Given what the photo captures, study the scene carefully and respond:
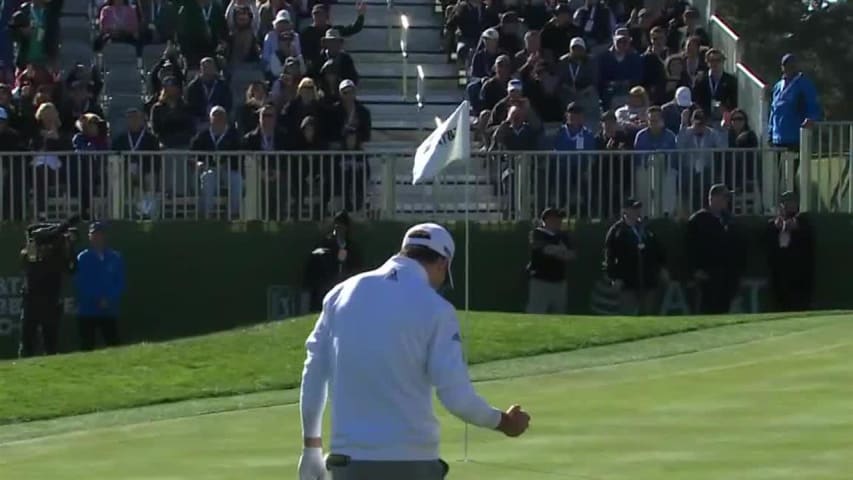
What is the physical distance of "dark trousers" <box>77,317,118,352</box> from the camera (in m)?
24.7

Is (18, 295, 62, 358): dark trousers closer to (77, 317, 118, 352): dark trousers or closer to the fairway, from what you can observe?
(77, 317, 118, 352): dark trousers

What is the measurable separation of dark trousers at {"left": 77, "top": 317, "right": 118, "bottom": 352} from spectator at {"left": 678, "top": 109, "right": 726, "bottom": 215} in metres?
6.92

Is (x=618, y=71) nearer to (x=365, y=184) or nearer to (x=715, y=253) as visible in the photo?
(x=715, y=253)

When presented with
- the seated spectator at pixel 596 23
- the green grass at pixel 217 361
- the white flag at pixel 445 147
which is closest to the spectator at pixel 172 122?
the green grass at pixel 217 361

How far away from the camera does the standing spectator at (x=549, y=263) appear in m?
Result: 24.4

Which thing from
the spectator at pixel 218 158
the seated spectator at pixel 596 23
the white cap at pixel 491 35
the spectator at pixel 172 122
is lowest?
the spectator at pixel 218 158

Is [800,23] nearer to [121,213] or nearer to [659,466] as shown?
[121,213]

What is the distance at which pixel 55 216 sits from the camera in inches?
982

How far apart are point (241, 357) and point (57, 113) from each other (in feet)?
19.5

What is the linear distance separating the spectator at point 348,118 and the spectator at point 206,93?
1.63m

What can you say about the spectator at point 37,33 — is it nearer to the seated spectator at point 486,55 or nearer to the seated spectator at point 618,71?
the seated spectator at point 486,55

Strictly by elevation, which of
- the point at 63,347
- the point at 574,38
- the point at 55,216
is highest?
the point at 574,38

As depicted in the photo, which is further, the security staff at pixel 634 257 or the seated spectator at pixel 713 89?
the seated spectator at pixel 713 89

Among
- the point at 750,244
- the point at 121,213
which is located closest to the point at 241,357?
the point at 121,213
